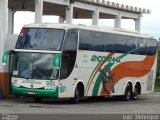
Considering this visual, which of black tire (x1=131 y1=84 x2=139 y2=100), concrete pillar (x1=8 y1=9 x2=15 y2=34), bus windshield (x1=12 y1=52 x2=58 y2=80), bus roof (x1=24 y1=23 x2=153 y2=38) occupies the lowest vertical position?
black tire (x1=131 y1=84 x2=139 y2=100)

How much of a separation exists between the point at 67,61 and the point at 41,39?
1.51m

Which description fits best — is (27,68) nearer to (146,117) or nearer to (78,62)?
(78,62)

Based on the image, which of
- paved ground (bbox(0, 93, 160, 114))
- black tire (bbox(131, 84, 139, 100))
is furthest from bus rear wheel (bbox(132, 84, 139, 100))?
paved ground (bbox(0, 93, 160, 114))

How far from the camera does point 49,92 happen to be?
25172 millimetres

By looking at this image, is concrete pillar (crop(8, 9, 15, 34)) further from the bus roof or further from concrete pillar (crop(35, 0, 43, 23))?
the bus roof

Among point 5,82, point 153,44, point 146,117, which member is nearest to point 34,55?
point 5,82

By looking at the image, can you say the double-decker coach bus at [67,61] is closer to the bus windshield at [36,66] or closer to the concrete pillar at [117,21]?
the bus windshield at [36,66]

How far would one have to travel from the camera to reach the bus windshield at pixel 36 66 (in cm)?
2523

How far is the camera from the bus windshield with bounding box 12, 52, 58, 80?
2523cm

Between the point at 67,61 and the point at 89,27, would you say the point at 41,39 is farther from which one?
the point at 89,27

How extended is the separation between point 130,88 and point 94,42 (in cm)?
541

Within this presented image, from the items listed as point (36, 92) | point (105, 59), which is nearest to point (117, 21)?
point (105, 59)

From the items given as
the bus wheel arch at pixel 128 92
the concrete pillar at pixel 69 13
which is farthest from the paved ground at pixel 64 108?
Answer: the concrete pillar at pixel 69 13

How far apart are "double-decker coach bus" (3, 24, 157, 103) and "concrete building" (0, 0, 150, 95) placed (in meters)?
2.21
